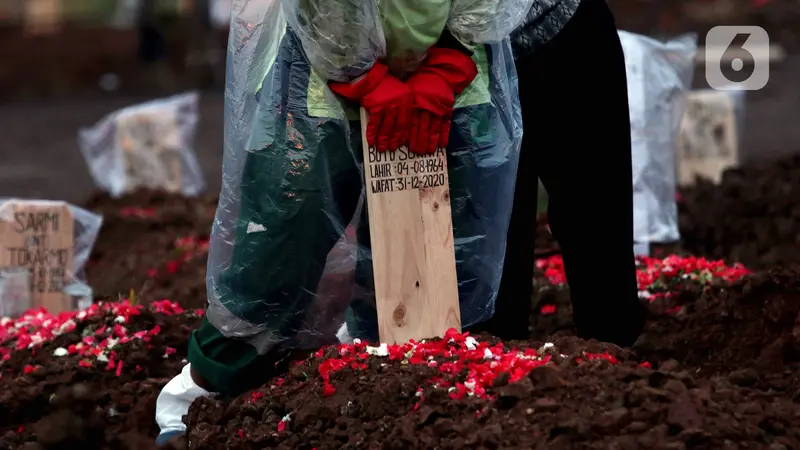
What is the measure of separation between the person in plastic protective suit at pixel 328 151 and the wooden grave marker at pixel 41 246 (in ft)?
6.94

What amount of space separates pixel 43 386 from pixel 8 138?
12860mm

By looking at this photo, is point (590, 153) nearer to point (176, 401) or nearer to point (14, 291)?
point (176, 401)

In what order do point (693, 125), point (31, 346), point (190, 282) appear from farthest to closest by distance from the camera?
point (693, 125) < point (190, 282) < point (31, 346)

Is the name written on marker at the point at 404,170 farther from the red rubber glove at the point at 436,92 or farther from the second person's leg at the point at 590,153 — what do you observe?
the second person's leg at the point at 590,153

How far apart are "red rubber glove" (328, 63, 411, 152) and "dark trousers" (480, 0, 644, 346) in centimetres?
62

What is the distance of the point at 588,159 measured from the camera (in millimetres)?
3793

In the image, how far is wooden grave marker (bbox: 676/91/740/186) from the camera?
30.6 ft

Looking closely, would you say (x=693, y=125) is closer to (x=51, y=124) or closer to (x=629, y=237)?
(x=629, y=237)

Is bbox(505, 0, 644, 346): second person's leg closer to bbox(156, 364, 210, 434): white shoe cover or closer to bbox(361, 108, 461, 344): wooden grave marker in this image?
bbox(361, 108, 461, 344): wooden grave marker

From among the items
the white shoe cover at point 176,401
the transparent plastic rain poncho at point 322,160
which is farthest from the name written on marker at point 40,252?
the transparent plastic rain poncho at point 322,160

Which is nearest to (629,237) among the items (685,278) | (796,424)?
(796,424)

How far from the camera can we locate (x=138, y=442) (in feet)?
9.66

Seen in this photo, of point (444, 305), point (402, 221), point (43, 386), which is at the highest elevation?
point (402, 221)

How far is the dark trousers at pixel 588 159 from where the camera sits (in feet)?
12.3
